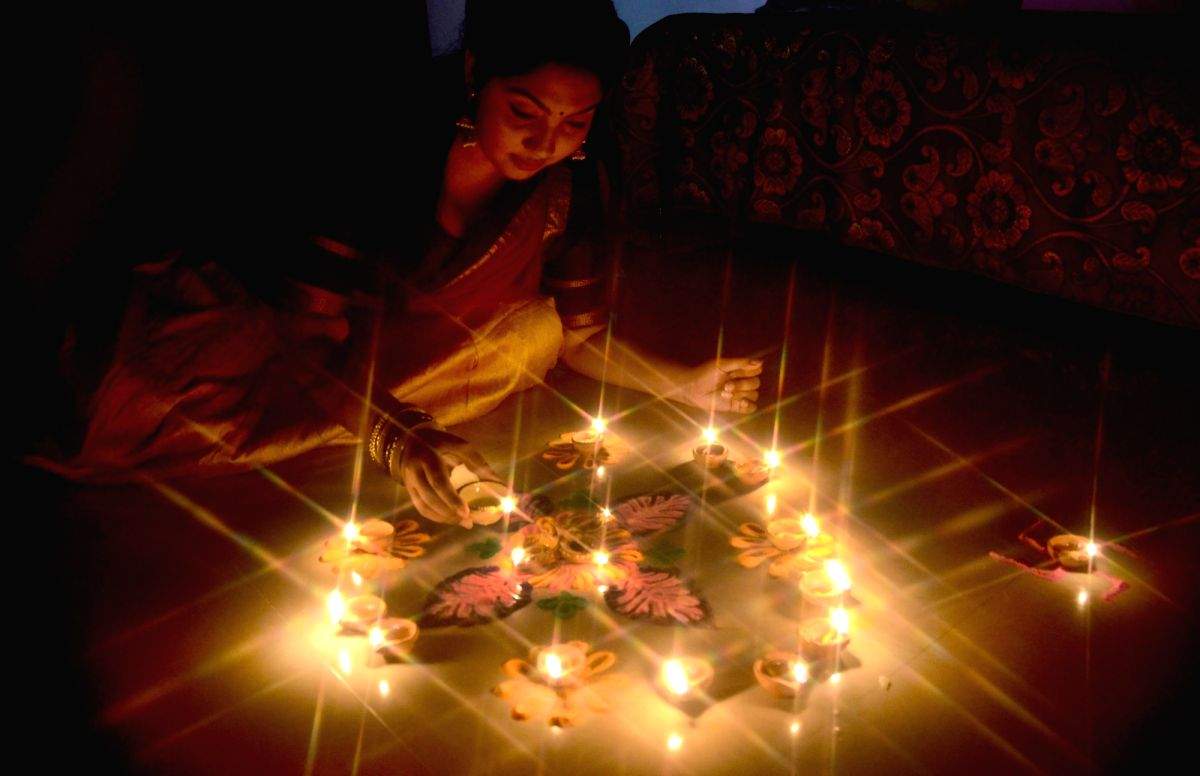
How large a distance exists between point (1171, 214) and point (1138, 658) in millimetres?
1824

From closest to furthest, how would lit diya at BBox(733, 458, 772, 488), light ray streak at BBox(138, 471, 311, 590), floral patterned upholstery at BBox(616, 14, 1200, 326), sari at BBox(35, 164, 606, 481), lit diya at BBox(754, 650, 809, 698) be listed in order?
lit diya at BBox(754, 650, 809, 698) < light ray streak at BBox(138, 471, 311, 590) < sari at BBox(35, 164, 606, 481) < lit diya at BBox(733, 458, 772, 488) < floral patterned upholstery at BBox(616, 14, 1200, 326)

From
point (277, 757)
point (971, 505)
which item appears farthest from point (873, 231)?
point (277, 757)

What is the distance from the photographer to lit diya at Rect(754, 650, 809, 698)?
1.49m

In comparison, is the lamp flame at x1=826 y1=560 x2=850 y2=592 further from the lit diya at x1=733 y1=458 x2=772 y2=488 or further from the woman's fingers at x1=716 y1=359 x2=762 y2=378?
the woman's fingers at x1=716 y1=359 x2=762 y2=378

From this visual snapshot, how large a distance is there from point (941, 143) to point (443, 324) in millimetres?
2169

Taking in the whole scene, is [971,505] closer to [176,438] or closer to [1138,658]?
[1138,658]

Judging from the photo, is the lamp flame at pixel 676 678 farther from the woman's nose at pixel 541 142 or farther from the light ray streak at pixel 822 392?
the woman's nose at pixel 541 142

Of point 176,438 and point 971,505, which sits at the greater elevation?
point 971,505

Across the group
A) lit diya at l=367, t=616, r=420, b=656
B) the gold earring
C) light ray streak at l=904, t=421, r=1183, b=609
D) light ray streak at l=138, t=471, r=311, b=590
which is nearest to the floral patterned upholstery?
light ray streak at l=904, t=421, r=1183, b=609

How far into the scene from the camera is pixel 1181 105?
2.74 m

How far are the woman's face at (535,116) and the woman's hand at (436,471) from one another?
61 cm

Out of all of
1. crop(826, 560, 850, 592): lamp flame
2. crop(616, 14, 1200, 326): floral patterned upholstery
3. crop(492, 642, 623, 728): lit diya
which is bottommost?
crop(492, 642, 623, 728): lit diya

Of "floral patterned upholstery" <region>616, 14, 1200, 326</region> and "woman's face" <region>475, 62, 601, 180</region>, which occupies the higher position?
"floral patterned upholstery" <region>616, 14, 1200, 326</region>

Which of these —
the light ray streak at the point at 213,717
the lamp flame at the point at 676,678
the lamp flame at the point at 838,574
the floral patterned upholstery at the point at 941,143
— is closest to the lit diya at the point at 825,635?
the lamp flame at the point at 838,574
